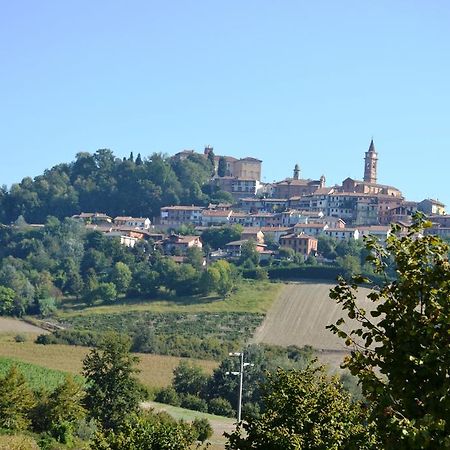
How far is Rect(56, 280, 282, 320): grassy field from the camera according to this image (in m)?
95.6

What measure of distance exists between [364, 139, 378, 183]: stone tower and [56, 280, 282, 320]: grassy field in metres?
63.8

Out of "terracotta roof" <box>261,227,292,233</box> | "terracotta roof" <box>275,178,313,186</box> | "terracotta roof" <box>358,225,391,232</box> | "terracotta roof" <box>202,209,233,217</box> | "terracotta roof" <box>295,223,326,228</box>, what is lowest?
"terracotta roof" <box>261,227,292,233</box>

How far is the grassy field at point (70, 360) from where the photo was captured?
62531 mm

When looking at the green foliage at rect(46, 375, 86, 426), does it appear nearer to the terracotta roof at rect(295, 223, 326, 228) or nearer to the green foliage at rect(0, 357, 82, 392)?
the green foliage at rect(0, 357, 82, 392)

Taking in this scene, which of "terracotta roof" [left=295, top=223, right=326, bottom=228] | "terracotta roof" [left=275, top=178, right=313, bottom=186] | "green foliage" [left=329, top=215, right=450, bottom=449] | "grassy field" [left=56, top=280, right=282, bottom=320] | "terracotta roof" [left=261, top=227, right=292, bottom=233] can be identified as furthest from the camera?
"terracotta roof" [left=275, top=178, right=313, bottom=186]

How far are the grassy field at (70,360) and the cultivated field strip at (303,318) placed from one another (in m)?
14.2

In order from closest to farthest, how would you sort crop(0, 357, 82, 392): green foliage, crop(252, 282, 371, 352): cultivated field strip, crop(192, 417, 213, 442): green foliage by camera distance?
crop(192, 417, 213, 442): green foliage < crop(0, 357, 82, 392): green foliage < crop(252, 282, 371, 352): cultivated field strip

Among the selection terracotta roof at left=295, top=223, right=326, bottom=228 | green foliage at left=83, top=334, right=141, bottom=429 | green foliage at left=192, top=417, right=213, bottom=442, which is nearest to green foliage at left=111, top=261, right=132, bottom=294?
terracotta roof at left=295, top=223, right=326, bottom=228

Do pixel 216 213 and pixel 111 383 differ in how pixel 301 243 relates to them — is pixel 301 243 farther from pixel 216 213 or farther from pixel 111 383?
pixel 111 383

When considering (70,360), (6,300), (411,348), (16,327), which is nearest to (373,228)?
(6,300)

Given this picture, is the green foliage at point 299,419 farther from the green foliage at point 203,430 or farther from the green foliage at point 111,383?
the green foliage at point 111,383

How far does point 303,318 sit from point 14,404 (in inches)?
2256

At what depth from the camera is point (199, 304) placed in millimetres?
98438

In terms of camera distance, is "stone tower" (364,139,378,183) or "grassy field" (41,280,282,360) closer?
"grassy field" (41,280,282,360)
